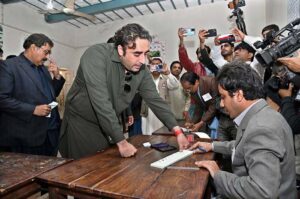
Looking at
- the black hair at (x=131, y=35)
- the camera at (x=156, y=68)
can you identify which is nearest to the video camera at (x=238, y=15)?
the camera at (x=156, y=68)

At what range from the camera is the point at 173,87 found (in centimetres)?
424

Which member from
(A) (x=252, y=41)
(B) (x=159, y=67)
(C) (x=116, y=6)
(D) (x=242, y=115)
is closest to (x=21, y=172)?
(D) (x=242, y=115)

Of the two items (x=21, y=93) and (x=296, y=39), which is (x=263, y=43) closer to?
(x=296, y=39)

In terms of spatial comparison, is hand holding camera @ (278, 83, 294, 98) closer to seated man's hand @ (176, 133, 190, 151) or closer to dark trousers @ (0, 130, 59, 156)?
seated man's hand @ (176, 133, 190, 151)

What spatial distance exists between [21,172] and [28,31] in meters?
5.19

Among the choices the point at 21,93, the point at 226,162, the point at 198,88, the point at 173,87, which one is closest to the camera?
the point at 226,162

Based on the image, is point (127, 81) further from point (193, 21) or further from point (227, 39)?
point (193, 21)

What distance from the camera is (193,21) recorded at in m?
5.77

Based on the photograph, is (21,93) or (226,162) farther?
(21,93)

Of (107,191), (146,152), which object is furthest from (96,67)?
(107,191)

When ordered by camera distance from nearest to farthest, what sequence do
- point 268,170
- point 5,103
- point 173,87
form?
point 268,170 < point 5,103 < point 173,87

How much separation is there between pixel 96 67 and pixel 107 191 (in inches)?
31.9

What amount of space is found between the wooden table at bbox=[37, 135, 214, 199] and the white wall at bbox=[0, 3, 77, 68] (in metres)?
4.64

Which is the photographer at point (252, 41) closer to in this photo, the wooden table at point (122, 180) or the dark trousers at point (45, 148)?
the wooden table at point (122, 180)
